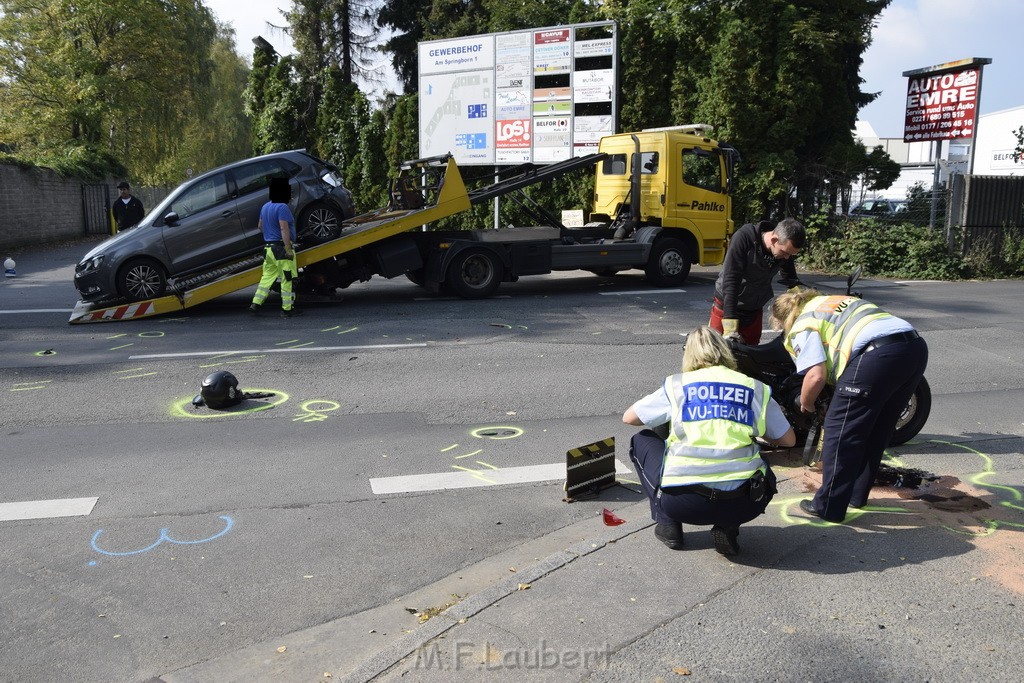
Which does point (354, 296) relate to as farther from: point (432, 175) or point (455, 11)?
point (455, 11)

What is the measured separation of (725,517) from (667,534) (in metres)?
0.41

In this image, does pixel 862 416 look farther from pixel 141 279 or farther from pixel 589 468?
pixel 141 279

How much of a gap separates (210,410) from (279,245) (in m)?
4.55

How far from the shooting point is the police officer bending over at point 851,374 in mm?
4449

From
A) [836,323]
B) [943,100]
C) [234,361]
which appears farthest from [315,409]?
[943,100]

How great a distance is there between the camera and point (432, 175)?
556 inches

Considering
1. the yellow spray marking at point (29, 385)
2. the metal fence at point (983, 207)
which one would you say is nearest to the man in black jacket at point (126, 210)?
the yellow spray marking at point (29, 385)

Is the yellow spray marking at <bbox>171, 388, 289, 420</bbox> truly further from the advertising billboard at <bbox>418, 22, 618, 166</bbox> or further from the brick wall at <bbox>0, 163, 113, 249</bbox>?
the brick wall at <bbox>0, 163, 113, 249</bbox>

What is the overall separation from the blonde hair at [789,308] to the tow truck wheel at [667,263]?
32.9ft

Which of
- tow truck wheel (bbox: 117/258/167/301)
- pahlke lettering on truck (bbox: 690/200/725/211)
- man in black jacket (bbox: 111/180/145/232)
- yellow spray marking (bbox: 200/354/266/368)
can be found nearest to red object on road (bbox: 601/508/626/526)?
yellow spray marking (bbox: 200/354/266/368)

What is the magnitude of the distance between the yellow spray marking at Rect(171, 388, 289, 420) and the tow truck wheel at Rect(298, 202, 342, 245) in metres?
5.15

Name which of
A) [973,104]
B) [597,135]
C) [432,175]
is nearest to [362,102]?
[597,135]

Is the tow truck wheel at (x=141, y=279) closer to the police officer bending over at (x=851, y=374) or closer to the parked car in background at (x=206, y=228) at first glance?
the parked car in background at (x=206, y=228)

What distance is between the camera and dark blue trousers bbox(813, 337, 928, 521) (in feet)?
14.5
